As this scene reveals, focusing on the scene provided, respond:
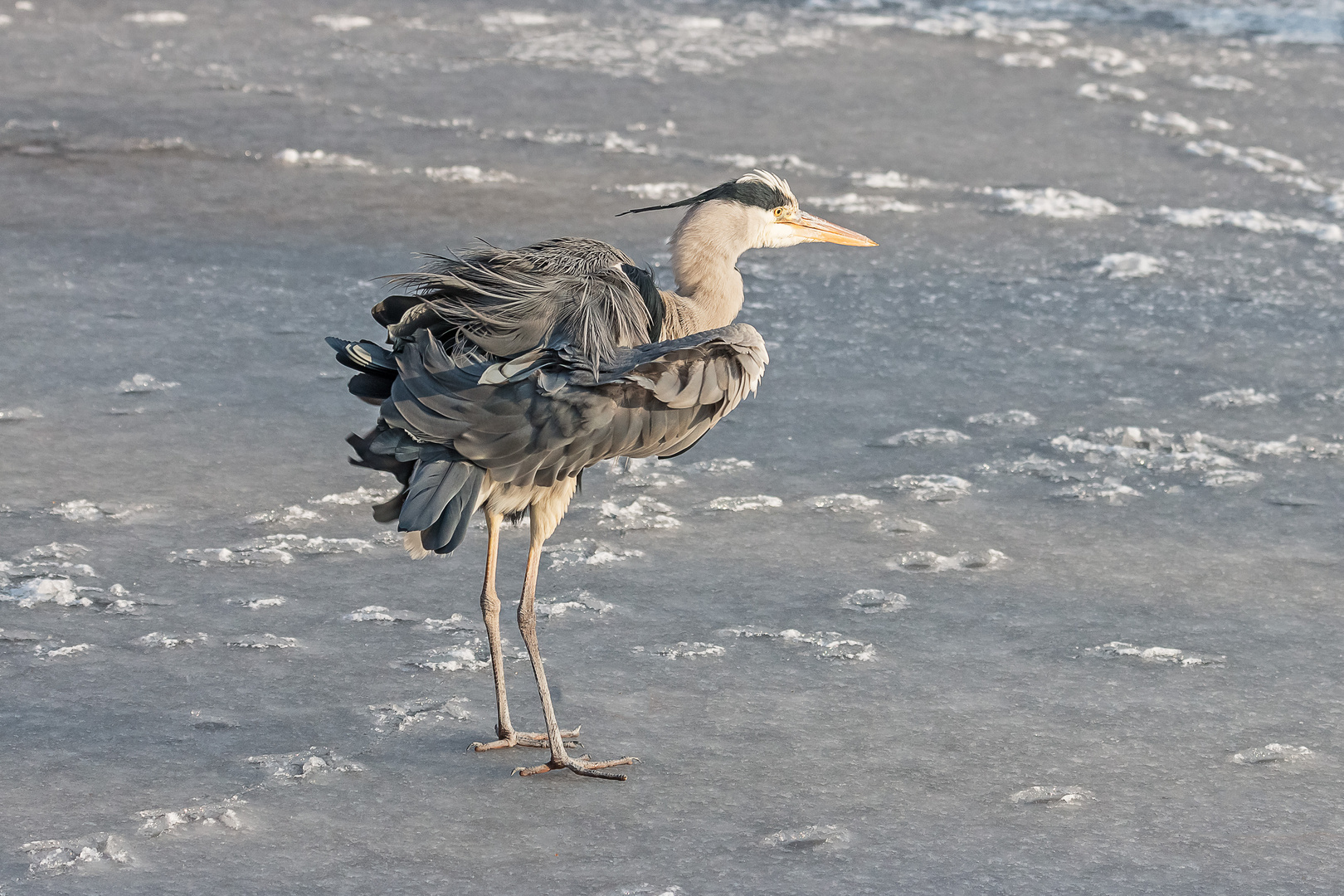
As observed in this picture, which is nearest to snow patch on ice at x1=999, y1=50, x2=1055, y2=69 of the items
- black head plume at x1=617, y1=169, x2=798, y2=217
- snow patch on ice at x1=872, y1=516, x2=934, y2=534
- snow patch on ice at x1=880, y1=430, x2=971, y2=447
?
snow patch on ice at x1=880, y1=430, x2=971, y2=447

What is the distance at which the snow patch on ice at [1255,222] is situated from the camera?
9.48 m

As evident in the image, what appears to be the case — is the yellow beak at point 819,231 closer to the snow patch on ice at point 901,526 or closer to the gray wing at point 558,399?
the snow patch on ice at point 901,526

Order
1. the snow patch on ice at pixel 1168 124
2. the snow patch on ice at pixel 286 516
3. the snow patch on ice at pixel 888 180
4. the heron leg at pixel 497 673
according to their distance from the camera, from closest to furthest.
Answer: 1. the heron leg at pixel 497 673
2. the snow patch on ice at pixel 286 516
3. the snow patch on ice at pixel 888 180
4. the snow patch on ice at pixel 1168 124

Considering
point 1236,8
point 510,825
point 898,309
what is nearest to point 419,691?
point 510,825

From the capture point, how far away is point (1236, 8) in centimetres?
1502

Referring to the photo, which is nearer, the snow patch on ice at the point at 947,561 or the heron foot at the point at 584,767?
the heron foot at the point at 584,767

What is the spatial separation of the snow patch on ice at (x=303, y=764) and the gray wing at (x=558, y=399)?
0.85 metres

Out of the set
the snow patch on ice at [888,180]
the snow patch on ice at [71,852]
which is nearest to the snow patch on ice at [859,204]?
the snow patch on ice at [888,180]

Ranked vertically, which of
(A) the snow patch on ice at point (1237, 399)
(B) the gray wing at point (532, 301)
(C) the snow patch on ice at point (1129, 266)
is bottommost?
(A) the snow patch on ice at point (1237, 399)

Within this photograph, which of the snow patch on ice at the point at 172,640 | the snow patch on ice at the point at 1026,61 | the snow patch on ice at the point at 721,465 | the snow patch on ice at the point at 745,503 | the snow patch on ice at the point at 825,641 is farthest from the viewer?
the snow patch on ice at the point at 1026,61

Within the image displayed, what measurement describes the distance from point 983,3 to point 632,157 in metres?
5.85

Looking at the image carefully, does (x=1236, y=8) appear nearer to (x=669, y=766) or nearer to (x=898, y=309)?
(x=898, y=309)

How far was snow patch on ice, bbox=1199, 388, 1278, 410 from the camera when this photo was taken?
7.12 meters

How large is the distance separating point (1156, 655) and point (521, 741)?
201 cm
